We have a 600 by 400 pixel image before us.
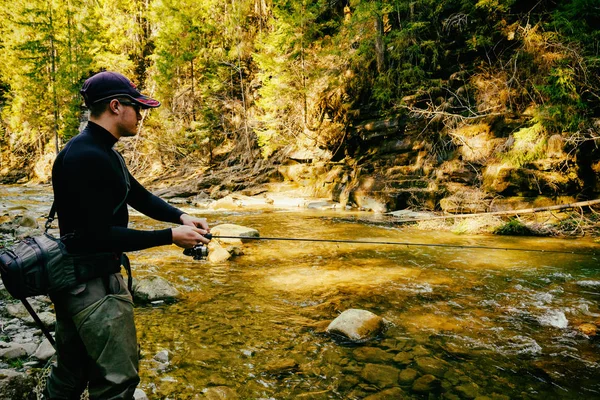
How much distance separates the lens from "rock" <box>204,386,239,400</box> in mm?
3008

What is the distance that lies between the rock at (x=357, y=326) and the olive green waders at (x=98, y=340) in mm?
2632

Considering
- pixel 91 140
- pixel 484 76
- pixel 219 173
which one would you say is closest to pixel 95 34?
pixel 219 173

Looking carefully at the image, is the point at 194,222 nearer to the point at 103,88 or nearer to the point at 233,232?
the point at 103,88

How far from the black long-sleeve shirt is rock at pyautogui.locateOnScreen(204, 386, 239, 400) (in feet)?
5.82

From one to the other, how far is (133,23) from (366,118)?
91.0 feet

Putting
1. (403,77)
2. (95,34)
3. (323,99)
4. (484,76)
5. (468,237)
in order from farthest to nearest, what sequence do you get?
(95,34), (323,99), (403,77), (484,76), (468,237)

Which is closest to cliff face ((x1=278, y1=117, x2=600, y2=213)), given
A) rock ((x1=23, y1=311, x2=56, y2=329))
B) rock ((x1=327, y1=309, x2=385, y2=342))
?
rock ((x1=327, y1=309, x2=385, y2=342))

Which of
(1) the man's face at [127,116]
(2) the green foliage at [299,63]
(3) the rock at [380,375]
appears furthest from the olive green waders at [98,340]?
(2) the green foliage at [299,63]

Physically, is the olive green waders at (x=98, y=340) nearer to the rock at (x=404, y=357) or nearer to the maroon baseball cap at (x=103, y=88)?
the maroon baseball cap at (x=103, y=88)

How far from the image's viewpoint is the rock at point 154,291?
5152mm

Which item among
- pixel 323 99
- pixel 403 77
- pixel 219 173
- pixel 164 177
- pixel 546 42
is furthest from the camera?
pixel 164 177

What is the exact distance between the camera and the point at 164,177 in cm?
2602

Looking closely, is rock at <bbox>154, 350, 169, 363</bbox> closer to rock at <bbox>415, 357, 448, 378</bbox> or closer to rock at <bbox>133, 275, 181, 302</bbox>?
rock at <bbox>133, 275, 181, 302</bbox>

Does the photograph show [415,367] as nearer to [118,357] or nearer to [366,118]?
[118,357]
